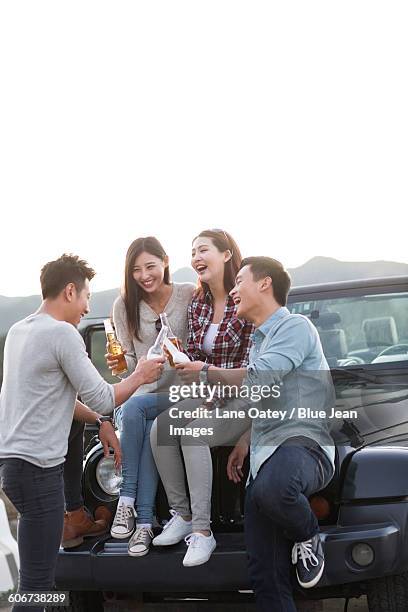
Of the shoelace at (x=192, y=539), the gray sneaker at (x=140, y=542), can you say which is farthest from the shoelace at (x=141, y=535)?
the shoelace at (x=192, y=539)

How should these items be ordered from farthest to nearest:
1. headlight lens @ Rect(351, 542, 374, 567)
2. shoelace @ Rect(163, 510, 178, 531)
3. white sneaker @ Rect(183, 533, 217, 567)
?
shoelace @ Rect(163, 510, 178, 531) < white sneaker @ Rect(183, 533, 217, 567) < headlight lens @ Rect(351, 542, 374, 567)

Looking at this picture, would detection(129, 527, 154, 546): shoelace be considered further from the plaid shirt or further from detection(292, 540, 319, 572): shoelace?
the plaid shirt

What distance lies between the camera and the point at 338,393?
5.52 m

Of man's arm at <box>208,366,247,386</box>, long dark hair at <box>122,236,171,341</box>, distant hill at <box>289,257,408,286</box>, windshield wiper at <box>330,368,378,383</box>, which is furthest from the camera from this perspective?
distant hill at <box>289,257,408,286</box>

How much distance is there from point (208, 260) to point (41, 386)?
1.49 meters

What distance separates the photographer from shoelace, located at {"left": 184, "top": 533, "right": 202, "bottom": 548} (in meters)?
4.53

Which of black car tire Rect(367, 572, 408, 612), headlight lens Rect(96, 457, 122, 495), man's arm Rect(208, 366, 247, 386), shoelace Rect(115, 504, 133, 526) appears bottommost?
black car tire Rect(367, 572, 408, 612)

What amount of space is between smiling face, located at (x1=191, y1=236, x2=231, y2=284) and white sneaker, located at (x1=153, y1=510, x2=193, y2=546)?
1253mm

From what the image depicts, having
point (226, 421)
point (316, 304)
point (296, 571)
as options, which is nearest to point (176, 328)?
point (226, 421)

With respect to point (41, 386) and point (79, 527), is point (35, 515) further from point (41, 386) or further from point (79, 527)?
point (79, 527)

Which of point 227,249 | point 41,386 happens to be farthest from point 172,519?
point 227,249

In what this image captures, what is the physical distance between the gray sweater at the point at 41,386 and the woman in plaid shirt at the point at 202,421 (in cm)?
74

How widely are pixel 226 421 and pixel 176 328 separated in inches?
30.4

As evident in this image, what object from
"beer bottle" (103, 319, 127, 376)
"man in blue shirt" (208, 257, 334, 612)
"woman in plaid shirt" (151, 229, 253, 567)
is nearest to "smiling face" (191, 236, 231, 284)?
"woman in plaid shirt" (151, 229, 253, 567)
